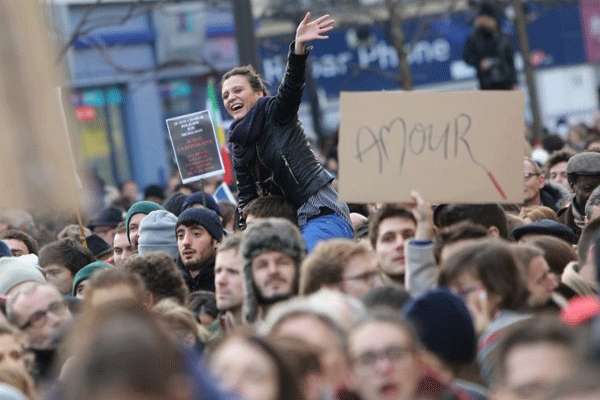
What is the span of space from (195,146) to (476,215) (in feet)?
13.8

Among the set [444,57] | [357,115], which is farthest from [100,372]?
[444,57]

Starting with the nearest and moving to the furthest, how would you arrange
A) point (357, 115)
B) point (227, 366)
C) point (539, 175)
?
point (227, 366), point (357, 115), point (539, 175)

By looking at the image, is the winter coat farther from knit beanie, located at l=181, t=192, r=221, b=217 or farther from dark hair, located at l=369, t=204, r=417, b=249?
dark hair, located at l=369, t=204, r=417, b=249

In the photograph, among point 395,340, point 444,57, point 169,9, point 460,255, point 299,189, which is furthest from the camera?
point 444,57

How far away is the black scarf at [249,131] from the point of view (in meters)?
9.43

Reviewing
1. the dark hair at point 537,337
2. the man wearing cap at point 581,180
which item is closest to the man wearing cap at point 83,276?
the man wearing cap at point 581,180

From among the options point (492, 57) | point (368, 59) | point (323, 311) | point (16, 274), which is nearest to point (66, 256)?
point (16, 274)

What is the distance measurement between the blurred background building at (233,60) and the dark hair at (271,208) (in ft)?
57.1

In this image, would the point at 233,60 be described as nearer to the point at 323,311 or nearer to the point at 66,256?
the point at 66,256

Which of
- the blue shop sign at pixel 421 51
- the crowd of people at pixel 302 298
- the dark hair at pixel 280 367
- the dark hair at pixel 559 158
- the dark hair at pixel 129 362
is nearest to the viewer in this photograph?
the dark hair at pixel 129 362

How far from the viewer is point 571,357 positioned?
5094mm

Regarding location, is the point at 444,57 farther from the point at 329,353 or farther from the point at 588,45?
the point at 329,353

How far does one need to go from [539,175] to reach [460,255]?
5.36 meters

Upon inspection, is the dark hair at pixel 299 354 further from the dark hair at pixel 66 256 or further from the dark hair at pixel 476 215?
the dark hair at pixel 66 256
